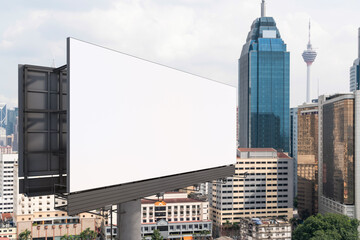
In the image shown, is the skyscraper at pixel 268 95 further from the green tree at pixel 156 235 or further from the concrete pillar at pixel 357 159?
the green tree at pixel 156 235

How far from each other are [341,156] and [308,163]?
89.5 ft

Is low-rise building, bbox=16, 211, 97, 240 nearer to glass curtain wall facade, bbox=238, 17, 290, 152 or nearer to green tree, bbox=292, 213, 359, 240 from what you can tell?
green tree, bbox=292, 213, 359, 240

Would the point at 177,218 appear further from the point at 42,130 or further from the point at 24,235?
the point at 42,130

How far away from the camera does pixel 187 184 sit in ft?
58.3

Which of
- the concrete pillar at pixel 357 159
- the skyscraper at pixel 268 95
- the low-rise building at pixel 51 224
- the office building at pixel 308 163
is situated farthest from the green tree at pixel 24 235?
the skyscraper at pixel 268 95

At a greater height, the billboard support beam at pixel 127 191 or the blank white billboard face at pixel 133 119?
the blank white billboard face at pixel 133 119

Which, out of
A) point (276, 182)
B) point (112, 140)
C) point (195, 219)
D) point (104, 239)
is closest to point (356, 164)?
point (276, 182)

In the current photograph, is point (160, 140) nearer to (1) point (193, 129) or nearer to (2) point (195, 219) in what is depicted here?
(1) point (193, 129)

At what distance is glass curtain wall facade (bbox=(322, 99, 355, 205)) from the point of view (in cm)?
9156

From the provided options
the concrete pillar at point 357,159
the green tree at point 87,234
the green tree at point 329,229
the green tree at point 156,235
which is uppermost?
the concrete pillar at point 357,159

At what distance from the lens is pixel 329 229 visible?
75.8 m

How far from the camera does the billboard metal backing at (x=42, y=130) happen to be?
12109 mm

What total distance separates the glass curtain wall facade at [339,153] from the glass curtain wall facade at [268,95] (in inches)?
2768

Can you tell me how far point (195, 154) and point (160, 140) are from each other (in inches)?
127
